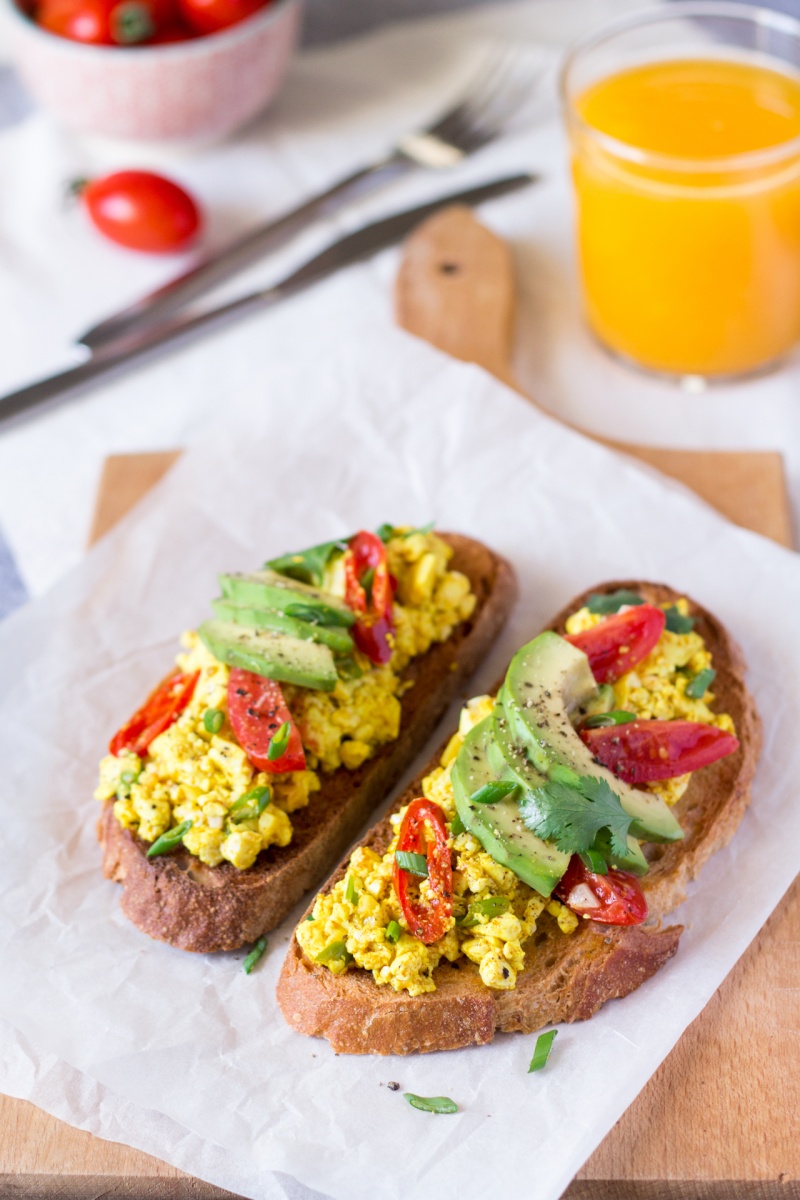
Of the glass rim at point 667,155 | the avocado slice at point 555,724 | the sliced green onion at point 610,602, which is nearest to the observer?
the avocado slice at point 555,724

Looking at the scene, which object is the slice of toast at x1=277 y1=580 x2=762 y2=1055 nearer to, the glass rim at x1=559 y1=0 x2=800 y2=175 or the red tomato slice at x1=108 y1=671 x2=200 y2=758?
the red tomato slice at x1=108 y1=671 x2=200 y2=758

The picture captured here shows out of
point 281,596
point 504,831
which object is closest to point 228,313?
point 281,596

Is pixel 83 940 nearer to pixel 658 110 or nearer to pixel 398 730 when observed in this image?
pixel 398 730

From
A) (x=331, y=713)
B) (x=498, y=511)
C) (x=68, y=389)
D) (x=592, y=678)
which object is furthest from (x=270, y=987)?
(x=68, y=389)

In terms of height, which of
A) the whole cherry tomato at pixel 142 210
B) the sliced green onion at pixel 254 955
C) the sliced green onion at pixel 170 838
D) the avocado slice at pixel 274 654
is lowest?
the sliced green onion at pixel 254 955

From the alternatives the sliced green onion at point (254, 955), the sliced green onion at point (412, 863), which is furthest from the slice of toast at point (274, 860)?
the sliced green onion at point (412, 863)

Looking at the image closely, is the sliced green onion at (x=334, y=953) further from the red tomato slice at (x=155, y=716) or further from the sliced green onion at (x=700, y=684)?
the sliced green onion at (x=700, y=684)

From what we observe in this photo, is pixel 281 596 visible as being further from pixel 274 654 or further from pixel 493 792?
pixel 493 792
